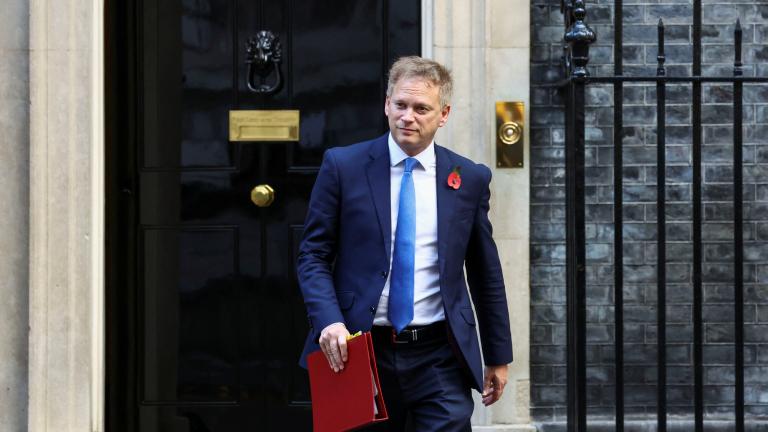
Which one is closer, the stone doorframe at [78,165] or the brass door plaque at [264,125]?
the stone doorframe at [78,165]

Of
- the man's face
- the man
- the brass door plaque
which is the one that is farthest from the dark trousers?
the brass door plaque

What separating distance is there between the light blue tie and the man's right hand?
209 millimetres

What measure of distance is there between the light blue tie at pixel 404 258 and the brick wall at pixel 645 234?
183 centimetres

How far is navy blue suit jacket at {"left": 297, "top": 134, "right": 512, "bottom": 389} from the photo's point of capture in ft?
11.4

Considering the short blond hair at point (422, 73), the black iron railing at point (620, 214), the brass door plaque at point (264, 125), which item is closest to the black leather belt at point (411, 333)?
the short blond hair at point (422, 73)

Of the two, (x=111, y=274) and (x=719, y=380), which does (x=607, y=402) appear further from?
(x=111, y=274)

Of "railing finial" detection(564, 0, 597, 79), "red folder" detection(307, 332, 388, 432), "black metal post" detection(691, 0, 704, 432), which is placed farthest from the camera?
"black metal post" detection(691, 0, 704, 432)

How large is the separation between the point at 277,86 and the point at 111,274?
46.2 inches

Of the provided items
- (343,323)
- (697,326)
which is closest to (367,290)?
(343,323)

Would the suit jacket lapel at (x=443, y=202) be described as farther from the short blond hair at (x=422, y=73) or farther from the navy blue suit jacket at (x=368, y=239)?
the short blond hair at (x=422, y=73)

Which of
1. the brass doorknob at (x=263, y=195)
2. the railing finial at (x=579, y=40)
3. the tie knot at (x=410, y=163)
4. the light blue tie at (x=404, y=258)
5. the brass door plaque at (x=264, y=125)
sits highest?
the railing finial at (x=579, y=40)

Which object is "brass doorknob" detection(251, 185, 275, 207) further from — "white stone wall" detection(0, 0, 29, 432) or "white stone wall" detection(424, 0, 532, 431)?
"white stone wall" detection(0, 0, 29, 432)

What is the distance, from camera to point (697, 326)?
487 centimetres

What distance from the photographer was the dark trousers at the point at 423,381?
3.48m
